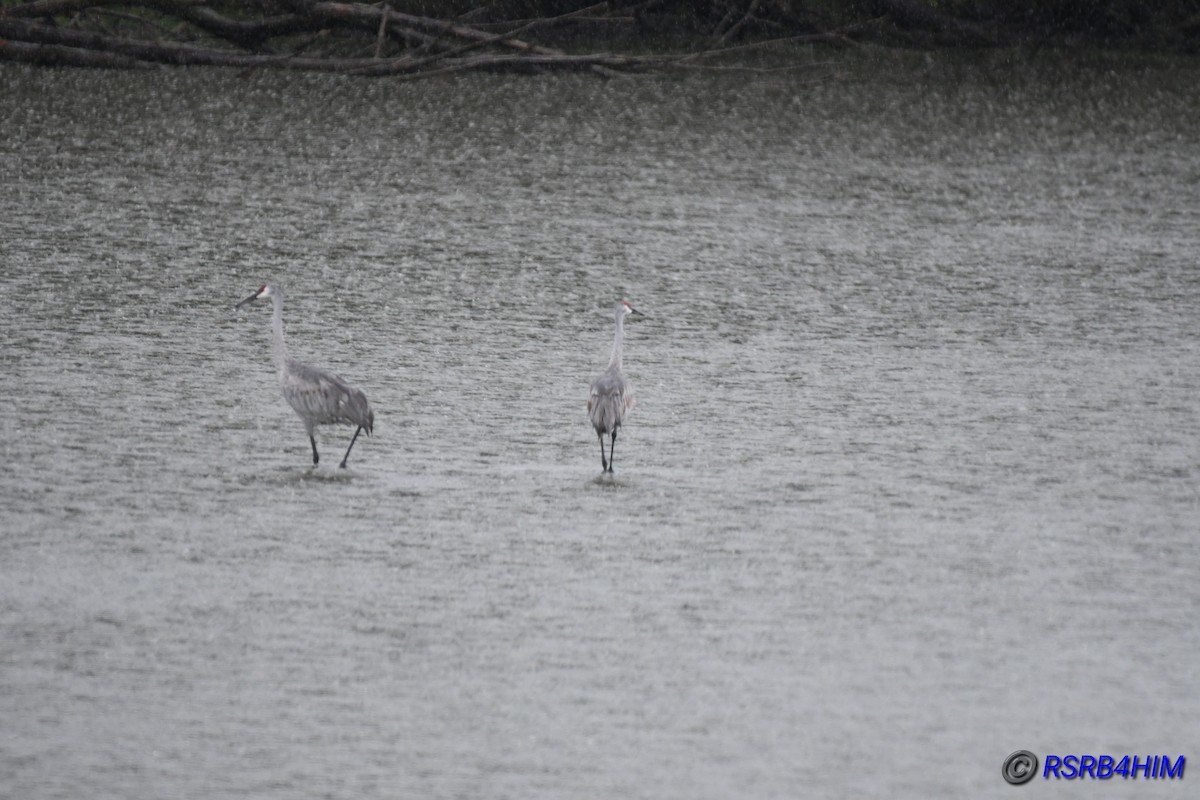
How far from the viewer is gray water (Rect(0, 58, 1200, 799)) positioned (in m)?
6.76

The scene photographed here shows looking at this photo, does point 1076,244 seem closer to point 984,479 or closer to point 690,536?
point 984,479

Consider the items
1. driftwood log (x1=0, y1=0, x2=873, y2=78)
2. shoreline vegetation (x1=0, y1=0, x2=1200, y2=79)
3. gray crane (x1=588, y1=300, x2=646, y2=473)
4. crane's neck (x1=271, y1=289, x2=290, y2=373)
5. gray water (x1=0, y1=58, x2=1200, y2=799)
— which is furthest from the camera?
shoreline vegetation (x1=0, y1=0, x2=1200, y2=79)

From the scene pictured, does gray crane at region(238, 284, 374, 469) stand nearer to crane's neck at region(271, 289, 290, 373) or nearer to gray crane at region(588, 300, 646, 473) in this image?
crane's neck at region(271, 289, 290, 373)

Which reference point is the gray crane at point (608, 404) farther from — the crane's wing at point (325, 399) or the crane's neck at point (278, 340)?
the crane's neck at point (278, 340)

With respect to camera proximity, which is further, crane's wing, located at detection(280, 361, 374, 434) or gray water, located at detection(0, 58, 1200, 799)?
crane's wing, located at detection(280, 361, 374, 434)

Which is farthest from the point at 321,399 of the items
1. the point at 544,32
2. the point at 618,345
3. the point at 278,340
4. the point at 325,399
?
the point at 544,32

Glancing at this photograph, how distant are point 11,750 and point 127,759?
40 centimetres

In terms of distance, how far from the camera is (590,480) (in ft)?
32.3

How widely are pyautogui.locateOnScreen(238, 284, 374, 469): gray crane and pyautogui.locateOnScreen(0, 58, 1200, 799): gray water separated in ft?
0.83

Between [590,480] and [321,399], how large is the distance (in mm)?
1432

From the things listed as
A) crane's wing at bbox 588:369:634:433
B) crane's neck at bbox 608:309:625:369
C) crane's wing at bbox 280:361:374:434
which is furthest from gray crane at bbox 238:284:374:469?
crane's neck at bbox 608:309:625:369

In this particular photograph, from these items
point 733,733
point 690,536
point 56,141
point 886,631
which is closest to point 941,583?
point 886,631

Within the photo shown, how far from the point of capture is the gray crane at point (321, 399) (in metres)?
9.90

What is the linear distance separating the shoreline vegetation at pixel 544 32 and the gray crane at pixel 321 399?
42.7ft
